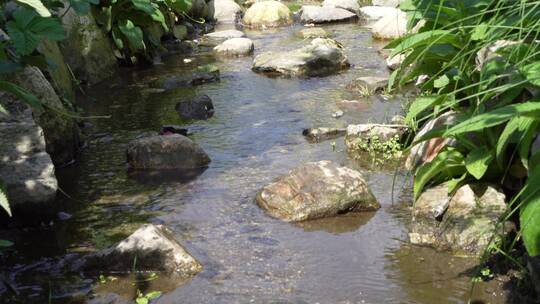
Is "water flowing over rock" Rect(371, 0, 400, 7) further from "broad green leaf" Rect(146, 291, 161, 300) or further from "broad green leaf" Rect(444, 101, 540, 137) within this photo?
"broad green leaf" Rect(444, 101, 540, 137)

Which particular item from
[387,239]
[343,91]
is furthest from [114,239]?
[343,91]

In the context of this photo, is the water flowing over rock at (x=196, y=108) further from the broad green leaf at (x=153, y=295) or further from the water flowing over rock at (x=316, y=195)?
the broad green leaf at (x=153, y=295)

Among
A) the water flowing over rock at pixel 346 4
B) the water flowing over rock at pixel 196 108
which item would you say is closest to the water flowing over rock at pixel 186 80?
the water flowing over rock at pixel 196 108

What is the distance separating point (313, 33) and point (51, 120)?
705cm

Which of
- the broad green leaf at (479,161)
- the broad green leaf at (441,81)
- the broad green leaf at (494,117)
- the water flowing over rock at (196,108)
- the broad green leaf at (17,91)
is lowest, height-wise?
the water flowing over rock at (196,108)

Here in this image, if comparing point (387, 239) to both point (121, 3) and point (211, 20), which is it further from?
point (211, 20)

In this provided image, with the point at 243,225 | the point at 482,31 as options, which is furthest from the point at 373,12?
the point at 482,31

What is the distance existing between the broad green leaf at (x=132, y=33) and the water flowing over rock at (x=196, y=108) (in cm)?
215

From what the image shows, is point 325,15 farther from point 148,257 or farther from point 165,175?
point 148,257

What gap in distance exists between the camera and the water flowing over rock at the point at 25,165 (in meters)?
4.90

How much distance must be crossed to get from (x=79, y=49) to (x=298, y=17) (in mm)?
6490

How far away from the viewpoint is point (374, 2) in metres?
16.2

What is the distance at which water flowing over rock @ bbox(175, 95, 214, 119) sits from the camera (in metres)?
7.85

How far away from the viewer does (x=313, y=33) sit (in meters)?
12.6
